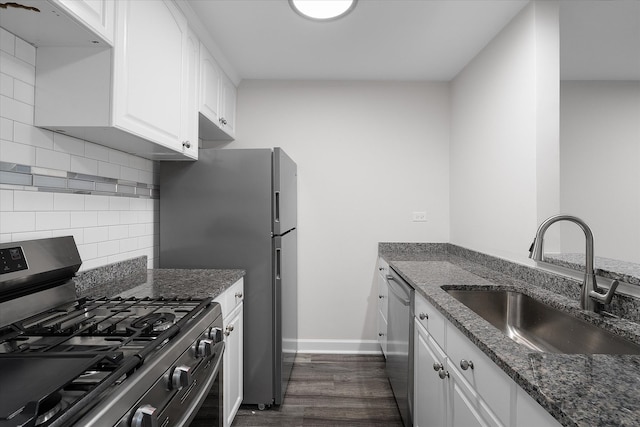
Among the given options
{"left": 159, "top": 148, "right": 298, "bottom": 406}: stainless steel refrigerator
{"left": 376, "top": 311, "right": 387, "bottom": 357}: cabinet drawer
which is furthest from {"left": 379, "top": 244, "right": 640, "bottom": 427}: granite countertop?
{"left": 376, "top": 311, "right": 387, "bottom": 357}: cabinet drawer

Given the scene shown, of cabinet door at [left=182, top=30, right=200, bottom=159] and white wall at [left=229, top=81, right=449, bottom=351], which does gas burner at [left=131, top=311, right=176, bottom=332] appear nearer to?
cabinet door at [left=182, top=30, right=200, bottom=159]

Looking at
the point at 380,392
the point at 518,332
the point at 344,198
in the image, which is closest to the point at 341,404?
the point at 380,392

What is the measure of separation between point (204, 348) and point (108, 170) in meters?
1.12

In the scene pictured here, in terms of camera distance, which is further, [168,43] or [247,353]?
[247,353]

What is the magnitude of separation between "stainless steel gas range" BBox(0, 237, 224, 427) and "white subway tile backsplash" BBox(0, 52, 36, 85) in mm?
606

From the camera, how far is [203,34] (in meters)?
2.09

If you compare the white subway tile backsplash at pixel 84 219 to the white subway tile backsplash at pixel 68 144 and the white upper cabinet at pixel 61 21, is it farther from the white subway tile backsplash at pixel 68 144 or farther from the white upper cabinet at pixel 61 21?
the white upper cabinet at pixel 61 21

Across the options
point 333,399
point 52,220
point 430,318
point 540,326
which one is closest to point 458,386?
point 430,318

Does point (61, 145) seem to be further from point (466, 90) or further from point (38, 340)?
point (466, 90)

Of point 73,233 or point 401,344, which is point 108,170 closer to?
→ point 73,233

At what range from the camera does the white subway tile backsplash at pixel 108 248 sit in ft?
5.29

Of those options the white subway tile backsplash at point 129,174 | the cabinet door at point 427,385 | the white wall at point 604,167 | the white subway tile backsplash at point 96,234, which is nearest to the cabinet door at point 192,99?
the white subway tile backsplash at point 129,174

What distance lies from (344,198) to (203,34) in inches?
65.9

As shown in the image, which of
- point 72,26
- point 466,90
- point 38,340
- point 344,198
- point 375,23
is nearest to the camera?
point 38,340
